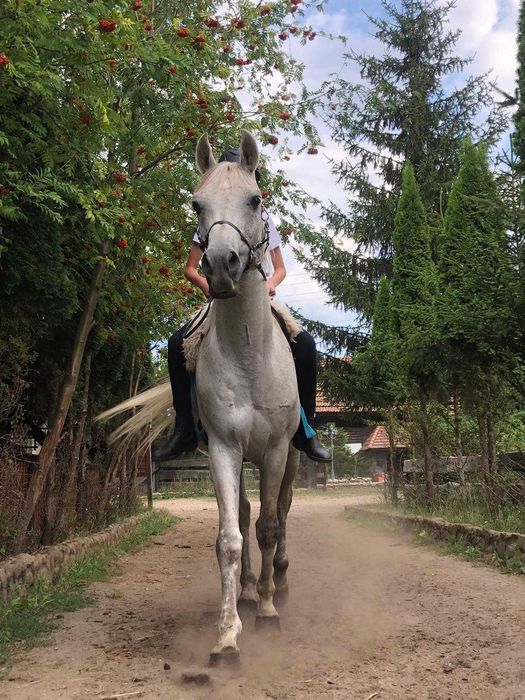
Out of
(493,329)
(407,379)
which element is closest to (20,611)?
(493,329)

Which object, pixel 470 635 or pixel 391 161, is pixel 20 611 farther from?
pixel 391 161

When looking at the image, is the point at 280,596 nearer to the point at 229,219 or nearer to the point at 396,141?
the point at 229,219

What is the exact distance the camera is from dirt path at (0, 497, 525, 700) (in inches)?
137

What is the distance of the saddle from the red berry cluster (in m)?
2.15

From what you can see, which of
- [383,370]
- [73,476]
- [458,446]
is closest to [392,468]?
[383,370]

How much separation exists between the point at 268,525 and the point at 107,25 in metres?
3.79

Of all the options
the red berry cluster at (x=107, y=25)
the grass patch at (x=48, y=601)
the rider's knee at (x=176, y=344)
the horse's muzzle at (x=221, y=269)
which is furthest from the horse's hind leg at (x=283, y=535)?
the red berry cluster at (x=107, y=25)

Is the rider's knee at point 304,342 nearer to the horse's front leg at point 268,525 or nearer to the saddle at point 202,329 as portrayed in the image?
the saddle at point 202,329

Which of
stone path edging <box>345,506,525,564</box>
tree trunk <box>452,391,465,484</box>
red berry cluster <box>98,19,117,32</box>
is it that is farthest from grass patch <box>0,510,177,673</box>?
tree trunk <box>452,391,465,484</box>

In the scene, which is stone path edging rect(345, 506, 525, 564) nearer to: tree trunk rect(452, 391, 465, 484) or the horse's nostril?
tree trunk rect(452, 391, 465, 484)

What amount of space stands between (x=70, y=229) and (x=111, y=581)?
369 cm

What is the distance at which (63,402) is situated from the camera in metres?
7.08

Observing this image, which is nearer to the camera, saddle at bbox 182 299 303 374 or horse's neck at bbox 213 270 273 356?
→ horse's neck at bbox 213 270 273 356

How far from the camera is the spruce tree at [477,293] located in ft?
26.2
